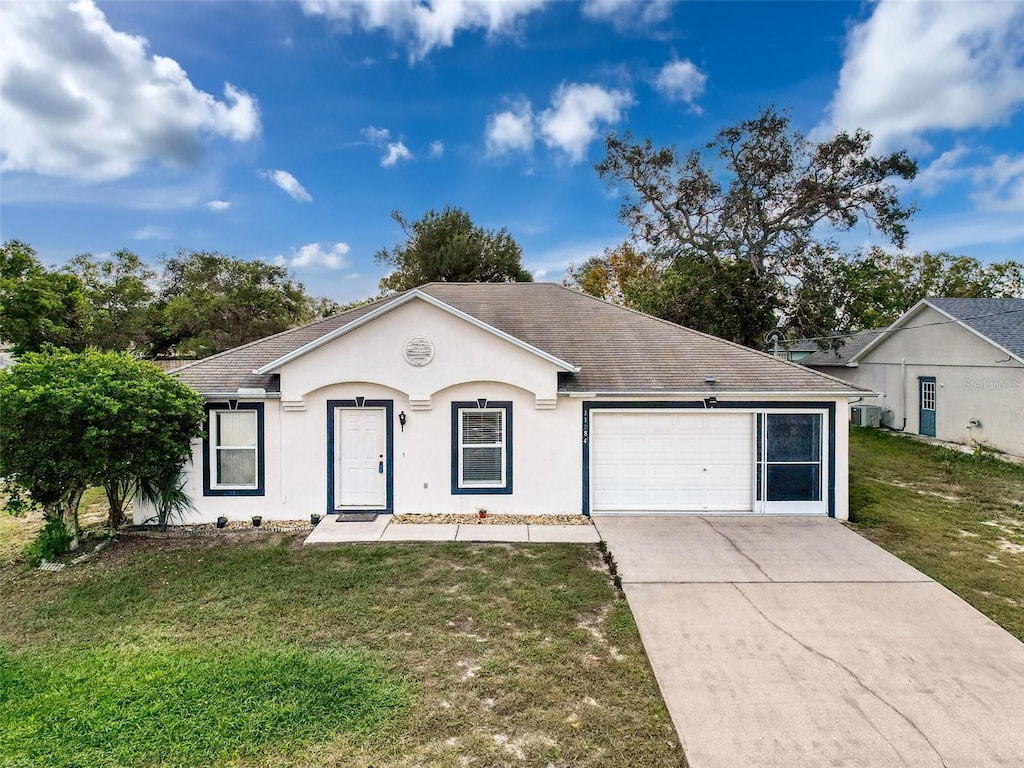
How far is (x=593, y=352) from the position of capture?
442 inches

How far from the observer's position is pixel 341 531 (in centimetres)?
904

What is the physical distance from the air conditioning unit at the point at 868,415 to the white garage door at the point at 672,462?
17.6 metres

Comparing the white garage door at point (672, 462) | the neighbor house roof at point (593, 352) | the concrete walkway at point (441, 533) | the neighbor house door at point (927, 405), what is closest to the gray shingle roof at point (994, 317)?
the neighbor house door at point (927, 405)

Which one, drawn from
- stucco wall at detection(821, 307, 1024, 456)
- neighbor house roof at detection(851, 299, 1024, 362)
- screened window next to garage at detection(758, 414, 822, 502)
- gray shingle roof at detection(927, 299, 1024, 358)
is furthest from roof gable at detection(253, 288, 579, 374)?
gray shingle roof at detection(927, 299, 1024, 358)

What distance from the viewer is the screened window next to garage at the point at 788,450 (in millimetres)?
10156

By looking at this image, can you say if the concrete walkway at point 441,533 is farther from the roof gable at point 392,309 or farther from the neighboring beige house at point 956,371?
the neighboring beige house at point 956,371

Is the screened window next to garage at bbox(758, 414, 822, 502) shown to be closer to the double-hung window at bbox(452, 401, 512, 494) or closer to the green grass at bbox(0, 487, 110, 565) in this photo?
the double-hung window at bbox(452, 401, 512, 494)

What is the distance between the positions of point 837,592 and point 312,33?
1660cm

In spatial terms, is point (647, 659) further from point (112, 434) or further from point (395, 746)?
point (112, 434)

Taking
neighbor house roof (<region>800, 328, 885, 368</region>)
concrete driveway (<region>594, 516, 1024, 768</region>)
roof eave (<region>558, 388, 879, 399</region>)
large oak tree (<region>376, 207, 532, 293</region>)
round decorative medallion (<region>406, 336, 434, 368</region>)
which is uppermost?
large oak tree (<region>376, 207, 532, 293</region>)

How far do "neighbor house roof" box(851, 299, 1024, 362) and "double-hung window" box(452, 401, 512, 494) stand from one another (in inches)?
699

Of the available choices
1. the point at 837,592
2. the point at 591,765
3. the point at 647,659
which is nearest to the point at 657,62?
the point at 837,592

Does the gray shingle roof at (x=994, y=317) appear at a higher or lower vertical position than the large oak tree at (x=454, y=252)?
lower

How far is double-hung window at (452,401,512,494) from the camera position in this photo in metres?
9.96
